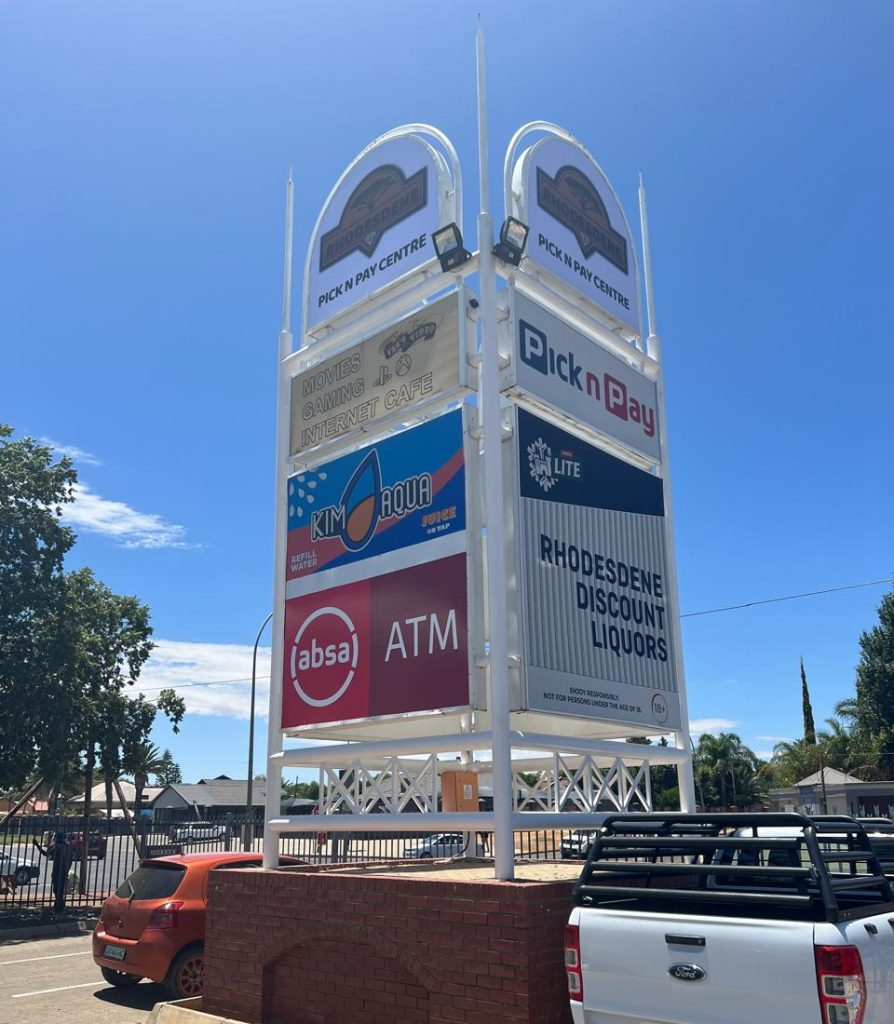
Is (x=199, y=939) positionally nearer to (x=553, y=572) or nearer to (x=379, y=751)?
(x=379, y=751)

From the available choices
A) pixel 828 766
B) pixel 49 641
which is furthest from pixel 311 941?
pixel 828 766

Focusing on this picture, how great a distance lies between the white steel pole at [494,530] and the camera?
7.00 metres

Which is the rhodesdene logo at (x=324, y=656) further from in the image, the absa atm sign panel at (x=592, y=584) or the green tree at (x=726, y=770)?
the green tree at (x=726, y=770)

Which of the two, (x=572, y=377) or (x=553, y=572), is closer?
(x=553, y=572)

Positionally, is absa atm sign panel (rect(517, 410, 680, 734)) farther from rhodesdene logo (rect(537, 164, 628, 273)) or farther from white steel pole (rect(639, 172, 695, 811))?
rhodesdene logo (rect(537, 164, 628, 273))

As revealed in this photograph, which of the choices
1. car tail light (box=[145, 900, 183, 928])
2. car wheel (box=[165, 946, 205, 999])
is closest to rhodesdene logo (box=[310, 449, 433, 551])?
car tail light (box=[145, 900, 183, 928])

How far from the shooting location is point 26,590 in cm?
1847

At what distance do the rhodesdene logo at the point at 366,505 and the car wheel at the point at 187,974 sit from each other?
16.2 ft

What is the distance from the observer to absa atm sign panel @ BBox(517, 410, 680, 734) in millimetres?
7891

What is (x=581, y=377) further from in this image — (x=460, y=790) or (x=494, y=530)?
(x=460, y=790)

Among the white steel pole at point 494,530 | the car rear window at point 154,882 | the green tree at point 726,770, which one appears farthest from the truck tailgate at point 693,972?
the green tree at point 726,770

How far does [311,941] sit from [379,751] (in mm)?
1559

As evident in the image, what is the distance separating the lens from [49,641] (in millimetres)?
18469

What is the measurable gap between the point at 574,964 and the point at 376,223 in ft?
24.1
